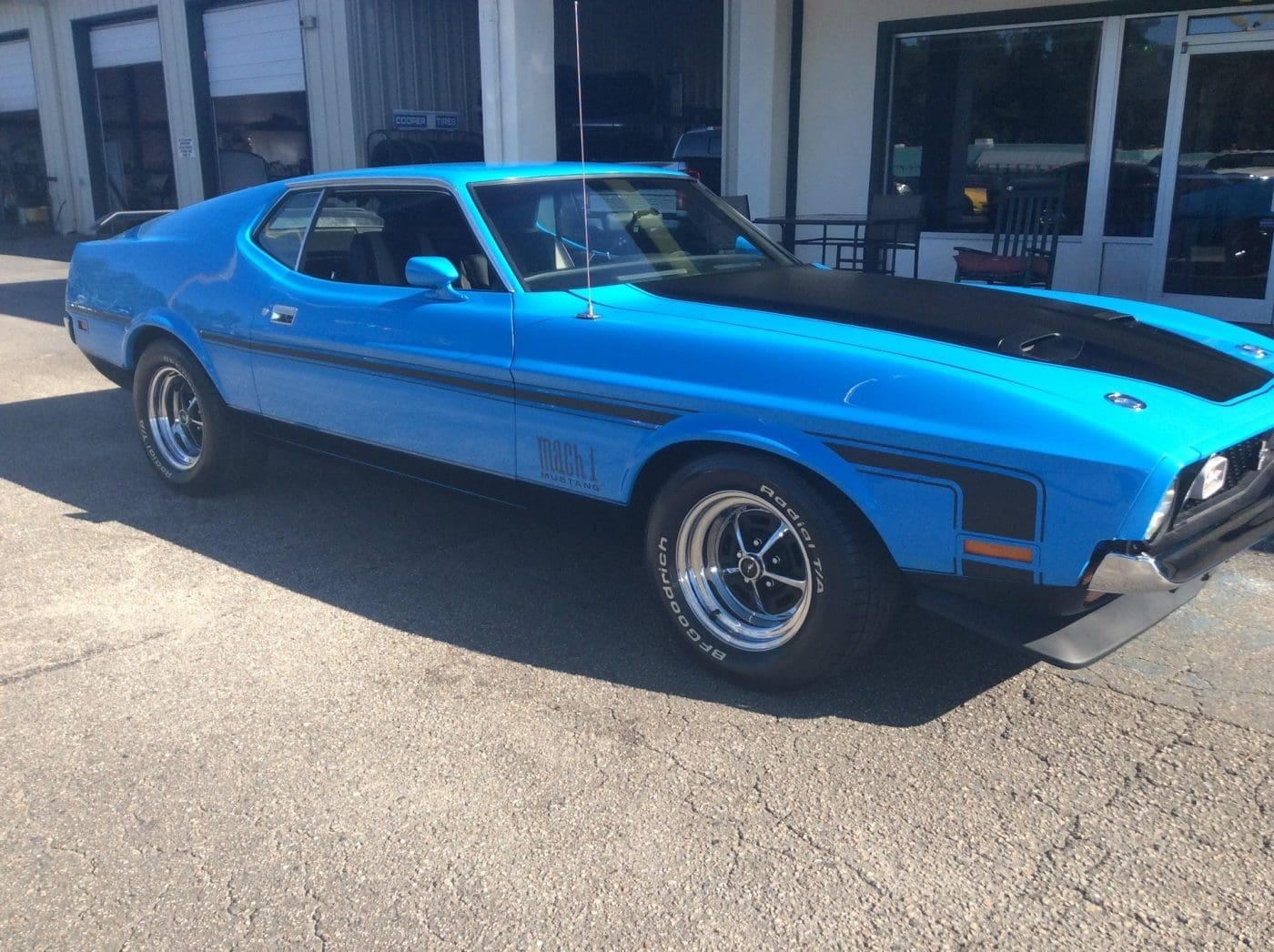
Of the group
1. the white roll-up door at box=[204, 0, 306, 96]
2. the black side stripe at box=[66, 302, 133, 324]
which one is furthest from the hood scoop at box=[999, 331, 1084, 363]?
the white roll-up door at box=[204, 0, 306, 96]

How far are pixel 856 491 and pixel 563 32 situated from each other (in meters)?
15.8

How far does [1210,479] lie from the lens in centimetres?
294

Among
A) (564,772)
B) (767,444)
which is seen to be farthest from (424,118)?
(564,772)

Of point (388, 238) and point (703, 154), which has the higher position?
point (703, 154)

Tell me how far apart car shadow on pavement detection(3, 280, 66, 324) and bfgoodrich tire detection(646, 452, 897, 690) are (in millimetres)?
9240

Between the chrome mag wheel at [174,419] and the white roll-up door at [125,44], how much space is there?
1520 centimetres

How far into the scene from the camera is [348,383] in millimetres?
4359

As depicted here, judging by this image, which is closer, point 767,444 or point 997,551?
point 997,551

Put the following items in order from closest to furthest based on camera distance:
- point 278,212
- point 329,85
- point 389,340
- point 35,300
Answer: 1. point 389,340
2. point 278,212
3. point 35,300
4. point 329,85

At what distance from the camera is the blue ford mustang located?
2820mm

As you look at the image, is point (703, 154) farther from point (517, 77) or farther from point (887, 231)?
A: point (887, 231)

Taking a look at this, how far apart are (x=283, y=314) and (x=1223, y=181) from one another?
23.8 feet

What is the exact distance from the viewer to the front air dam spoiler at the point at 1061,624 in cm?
282

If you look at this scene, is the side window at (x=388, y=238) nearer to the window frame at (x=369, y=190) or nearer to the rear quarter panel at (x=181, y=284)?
the window frame at (x=369, y=190)
